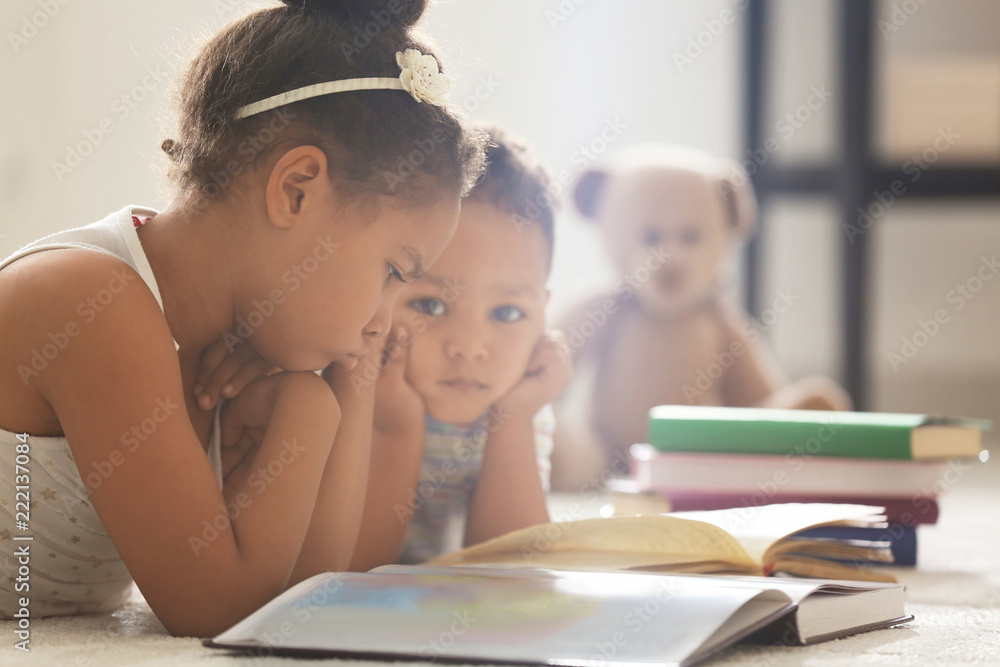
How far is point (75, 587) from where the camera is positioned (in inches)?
29.4

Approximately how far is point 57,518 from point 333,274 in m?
0.26

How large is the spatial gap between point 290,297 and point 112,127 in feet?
4.26

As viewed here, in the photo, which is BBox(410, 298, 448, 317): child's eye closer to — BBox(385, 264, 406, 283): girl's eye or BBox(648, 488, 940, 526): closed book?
BBox(385, 264, 406, 283): girl's eye

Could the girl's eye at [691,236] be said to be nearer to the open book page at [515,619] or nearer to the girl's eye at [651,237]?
the girl's eye at [651,237]

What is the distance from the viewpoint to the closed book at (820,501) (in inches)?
41.6

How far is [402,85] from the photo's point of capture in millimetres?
745

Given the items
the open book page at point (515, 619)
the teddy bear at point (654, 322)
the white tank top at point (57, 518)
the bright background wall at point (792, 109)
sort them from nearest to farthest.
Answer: the open book page at point (515, 619)
the white tank top at point (57, 518)
the teddy bear at point (654, 322)
the bright background wall at point (792, 109)

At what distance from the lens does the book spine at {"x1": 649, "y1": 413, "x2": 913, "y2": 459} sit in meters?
1.07

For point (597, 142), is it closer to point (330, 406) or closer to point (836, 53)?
point (836, 53)

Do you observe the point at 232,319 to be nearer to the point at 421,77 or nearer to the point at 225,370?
the point at 225,370

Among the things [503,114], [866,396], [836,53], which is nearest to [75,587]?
[503,114]

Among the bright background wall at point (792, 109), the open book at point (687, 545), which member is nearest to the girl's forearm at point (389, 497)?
the open book at point (687, 545)

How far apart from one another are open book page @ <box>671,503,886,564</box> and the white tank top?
46cm

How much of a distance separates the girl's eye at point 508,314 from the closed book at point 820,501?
1.02 ft
